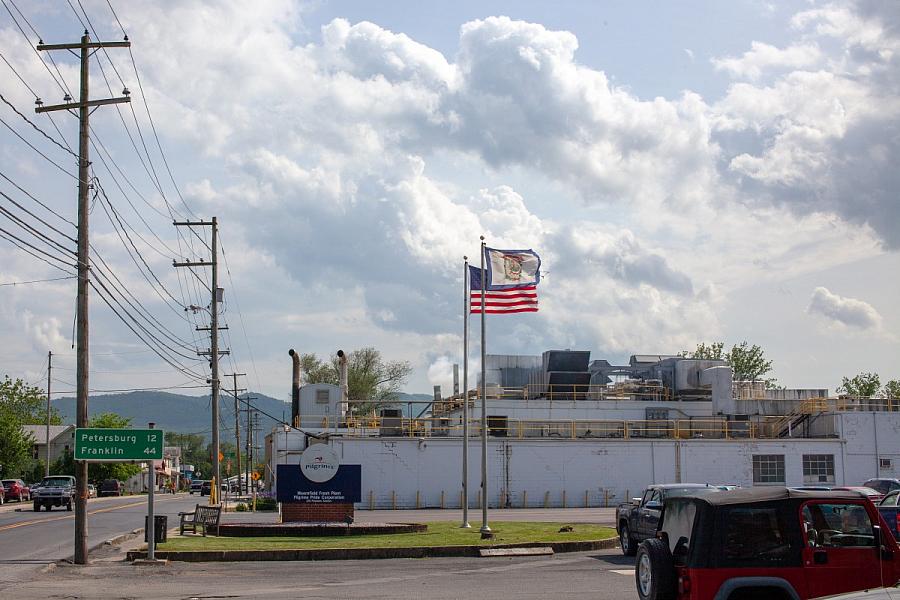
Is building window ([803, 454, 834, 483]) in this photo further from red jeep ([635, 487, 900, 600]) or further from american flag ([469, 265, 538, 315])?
red jeep ([635, 487, 900, 600])

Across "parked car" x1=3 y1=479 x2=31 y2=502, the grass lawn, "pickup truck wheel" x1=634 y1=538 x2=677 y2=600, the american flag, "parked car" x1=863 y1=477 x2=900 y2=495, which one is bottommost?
"parked car" x1=3 y1=479 x2=31 y2=502

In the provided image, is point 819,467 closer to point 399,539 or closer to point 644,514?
point 399,539

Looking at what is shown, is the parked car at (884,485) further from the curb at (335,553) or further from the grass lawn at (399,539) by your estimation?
the curb at (335,553)

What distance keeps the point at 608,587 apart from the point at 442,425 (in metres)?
41.3

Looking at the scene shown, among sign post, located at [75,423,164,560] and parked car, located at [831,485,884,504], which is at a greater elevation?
sign post, located at [75,423,164,560]

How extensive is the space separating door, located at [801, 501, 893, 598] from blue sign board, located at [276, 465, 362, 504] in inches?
817

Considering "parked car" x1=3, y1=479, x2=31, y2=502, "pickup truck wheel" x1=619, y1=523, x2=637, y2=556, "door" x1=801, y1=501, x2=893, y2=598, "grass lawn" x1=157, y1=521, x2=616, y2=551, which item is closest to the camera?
"door" x1=801, y1=501, x2=893, y2=598

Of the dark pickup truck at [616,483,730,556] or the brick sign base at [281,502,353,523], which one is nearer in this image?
the dark pickup truck at [616,483,730,556]

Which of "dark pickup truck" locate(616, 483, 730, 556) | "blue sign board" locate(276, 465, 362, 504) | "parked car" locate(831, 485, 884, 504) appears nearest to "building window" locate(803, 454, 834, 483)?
"parked car" locate(831, 485, 884, 504)

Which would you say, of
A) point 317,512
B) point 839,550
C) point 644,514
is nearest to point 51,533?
point 317,512

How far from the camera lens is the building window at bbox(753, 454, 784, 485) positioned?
5259 cm

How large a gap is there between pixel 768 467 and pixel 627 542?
1245 inches

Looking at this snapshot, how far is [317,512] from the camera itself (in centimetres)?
3045

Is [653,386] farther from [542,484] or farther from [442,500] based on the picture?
[442,500]
